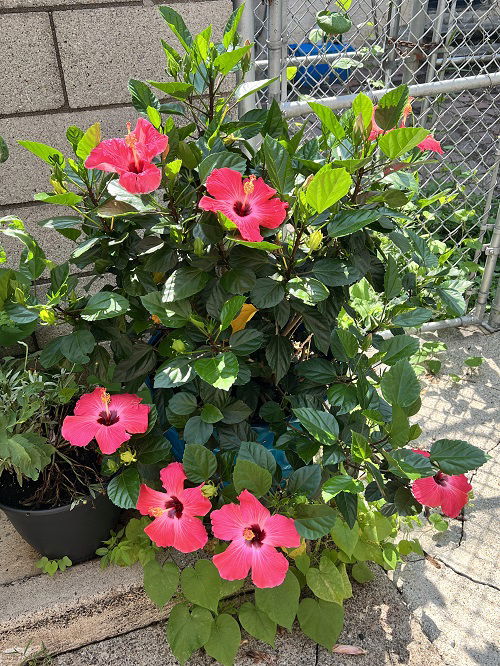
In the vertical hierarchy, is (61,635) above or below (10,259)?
below

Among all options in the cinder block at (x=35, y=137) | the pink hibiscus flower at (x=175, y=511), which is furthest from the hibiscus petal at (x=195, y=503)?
the cinder block at (x=35, y=137)

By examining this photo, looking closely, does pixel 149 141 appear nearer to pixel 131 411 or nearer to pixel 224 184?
pixel 224 184

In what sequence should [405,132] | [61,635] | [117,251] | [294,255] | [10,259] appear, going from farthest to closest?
[10,259] < [61,635] < [117,251] < [294,255] < [405,132]

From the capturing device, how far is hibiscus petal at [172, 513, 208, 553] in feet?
4.25

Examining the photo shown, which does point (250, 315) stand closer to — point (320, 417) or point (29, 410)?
point (320, 417)

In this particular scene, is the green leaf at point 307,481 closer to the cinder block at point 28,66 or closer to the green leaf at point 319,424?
the green leaf at point 319,424

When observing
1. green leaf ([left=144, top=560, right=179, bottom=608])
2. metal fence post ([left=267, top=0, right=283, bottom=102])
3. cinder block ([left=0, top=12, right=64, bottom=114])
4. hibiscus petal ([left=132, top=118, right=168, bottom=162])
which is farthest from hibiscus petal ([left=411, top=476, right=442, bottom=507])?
cinder block ([left=0, top=12, right=64, bottom=114])

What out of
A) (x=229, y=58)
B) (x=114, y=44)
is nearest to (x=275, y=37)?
(x=114, y=44)

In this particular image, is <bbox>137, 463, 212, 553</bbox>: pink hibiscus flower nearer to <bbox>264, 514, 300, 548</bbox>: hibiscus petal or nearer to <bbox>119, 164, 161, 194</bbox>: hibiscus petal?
<bbox>264, 514, 300, 548</bbox>: hibiscus petal

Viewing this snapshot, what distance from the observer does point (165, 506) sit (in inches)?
52.7

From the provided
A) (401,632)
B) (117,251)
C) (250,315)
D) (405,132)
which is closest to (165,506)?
(250,315)

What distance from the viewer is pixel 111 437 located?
4.24 ft

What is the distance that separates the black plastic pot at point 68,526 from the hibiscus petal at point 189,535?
31 centimetres

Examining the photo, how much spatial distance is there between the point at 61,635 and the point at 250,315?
0.93 metres
